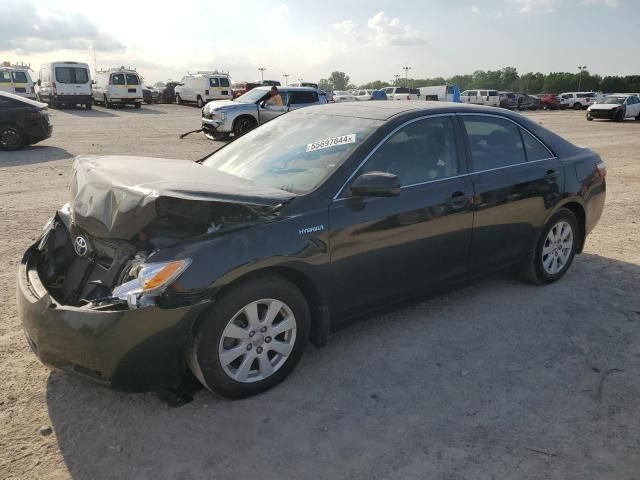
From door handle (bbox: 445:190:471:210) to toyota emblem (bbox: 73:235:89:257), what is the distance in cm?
243

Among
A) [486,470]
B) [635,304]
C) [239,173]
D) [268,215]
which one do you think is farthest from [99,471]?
[635,304]

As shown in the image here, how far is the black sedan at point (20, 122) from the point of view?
505 inches

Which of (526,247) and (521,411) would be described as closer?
(521,411)

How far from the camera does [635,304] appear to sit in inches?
176

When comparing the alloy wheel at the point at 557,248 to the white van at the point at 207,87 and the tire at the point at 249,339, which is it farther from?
the white van at the point at 207,87

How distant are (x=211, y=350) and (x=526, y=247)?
9.66 ft

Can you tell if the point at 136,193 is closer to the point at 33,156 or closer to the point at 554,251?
the point at 554,251

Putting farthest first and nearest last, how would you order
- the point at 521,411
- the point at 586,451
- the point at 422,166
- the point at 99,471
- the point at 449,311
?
1. the point at 449,311
2. the point at 422,166
3. the point at 521,411
4. the point at 586,451
5. the point at 99,471

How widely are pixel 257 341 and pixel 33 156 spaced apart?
1156cm

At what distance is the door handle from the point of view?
12.7 feet

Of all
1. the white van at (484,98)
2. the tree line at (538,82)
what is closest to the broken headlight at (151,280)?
the white van at (484,98)

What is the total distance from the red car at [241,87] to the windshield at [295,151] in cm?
3278

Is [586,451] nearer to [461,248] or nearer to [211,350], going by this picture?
[461,248]

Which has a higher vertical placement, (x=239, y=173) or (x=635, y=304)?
(x=239, y=173)
